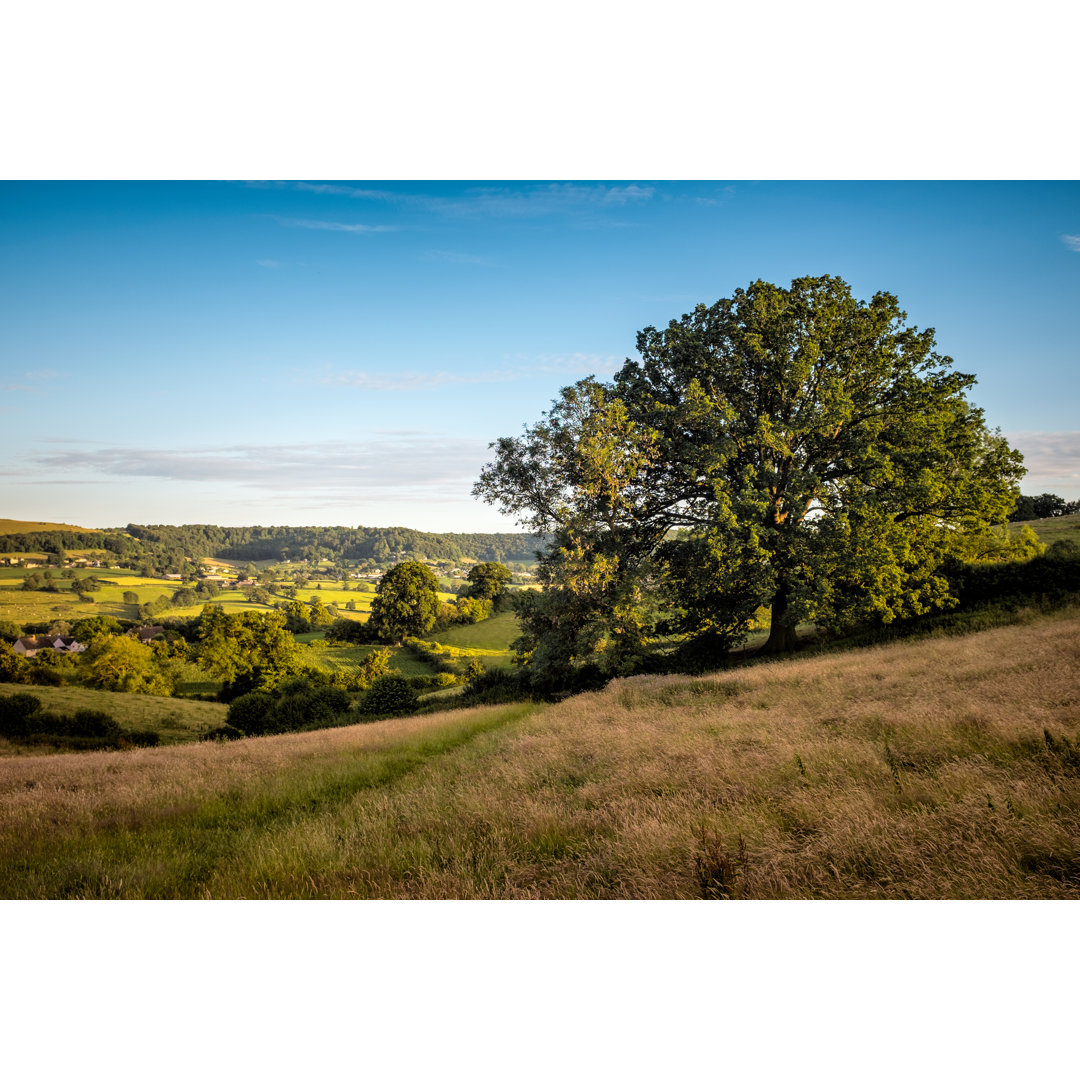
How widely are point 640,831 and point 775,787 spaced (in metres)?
1.70

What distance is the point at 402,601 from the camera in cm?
3456

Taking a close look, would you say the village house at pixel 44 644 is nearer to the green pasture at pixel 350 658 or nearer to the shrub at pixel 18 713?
the shrub at pixel 18 713

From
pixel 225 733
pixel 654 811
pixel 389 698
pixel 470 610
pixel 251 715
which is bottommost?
pixel 225 733

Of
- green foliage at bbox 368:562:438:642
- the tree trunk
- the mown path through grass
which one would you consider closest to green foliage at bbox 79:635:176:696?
green foliage at bbox 368:562:438:642

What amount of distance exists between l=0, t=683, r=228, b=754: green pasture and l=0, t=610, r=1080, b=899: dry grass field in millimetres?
10467

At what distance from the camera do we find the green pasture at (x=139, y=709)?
57.5 ft

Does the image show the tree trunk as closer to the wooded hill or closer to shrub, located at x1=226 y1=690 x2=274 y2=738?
the wooded hill

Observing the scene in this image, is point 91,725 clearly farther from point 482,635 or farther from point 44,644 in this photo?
point 482,635

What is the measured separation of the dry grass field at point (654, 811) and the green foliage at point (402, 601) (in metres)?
24.7

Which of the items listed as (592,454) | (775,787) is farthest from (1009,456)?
(775,787)

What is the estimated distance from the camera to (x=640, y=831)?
4305 mm

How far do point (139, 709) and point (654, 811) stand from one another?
2349cm

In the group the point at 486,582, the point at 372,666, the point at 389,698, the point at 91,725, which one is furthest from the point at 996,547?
the point at 486,582

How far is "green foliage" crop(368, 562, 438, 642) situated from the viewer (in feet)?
113
